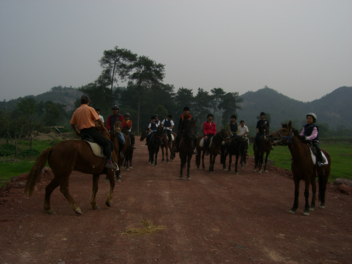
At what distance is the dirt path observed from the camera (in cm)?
406

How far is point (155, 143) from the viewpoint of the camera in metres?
14.0

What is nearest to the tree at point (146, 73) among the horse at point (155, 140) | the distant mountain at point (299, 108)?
the horse at point (155, 140)

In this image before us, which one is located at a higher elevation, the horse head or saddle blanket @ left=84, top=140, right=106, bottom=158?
the horse head

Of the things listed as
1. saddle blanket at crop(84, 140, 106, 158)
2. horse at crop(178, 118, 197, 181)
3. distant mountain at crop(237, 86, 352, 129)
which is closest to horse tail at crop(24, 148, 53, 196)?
saddle blanket at crop(84, 140, 106, 158)

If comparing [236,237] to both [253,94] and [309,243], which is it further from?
[253,94]

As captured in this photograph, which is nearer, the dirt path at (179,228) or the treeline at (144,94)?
the dirt path at (179,228)

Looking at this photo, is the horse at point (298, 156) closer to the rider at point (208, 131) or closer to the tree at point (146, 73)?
the rider at point (208, 131)

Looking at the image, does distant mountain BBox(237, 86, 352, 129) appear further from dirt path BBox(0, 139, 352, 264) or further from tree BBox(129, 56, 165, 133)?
dirt path BBox(0, 139, 352, 264)

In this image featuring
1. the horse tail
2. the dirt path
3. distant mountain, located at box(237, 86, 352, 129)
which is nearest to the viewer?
the dirt path

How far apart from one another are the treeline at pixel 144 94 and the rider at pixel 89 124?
123ft

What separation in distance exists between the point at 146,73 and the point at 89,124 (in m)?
39.7

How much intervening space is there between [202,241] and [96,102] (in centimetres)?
4037

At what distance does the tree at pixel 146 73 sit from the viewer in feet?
145

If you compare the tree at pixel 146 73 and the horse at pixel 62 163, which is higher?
the tree at pixel 146 73
